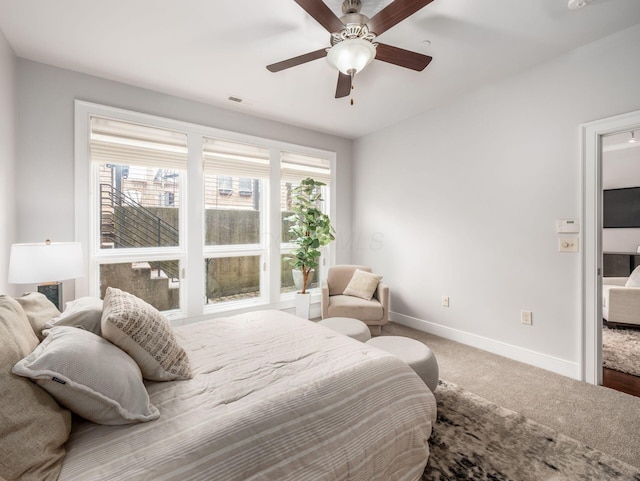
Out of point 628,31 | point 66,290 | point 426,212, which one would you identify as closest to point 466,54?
point 628,31

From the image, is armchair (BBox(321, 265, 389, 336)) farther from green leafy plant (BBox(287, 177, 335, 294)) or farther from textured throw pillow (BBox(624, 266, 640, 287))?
textured throw pillow (BBox(624, 266, 640, 287))

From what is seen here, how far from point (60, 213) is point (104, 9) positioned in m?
1.76

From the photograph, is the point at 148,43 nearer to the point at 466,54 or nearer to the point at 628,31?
the point at 466,54

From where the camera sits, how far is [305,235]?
3994 millimetres

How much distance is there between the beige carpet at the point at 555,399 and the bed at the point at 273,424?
1.14m

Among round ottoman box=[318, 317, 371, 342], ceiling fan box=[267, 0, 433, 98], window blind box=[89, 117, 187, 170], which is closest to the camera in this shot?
ceiling fan box=[267, 0, 433, 98]

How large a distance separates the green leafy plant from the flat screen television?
204 inches

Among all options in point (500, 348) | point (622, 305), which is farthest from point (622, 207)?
point (500, 348)

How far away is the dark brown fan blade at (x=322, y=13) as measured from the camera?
62.5 inches

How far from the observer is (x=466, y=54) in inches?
97.8

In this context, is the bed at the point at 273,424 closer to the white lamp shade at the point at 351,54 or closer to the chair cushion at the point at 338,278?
the white lamp shade at the point at 351,54

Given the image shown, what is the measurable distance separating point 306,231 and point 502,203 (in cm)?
225

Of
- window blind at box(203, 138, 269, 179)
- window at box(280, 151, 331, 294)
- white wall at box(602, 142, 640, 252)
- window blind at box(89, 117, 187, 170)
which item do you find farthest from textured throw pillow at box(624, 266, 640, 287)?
window blind at box(89, 117, 187, 170)

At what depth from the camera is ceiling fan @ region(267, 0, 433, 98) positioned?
164 cm
